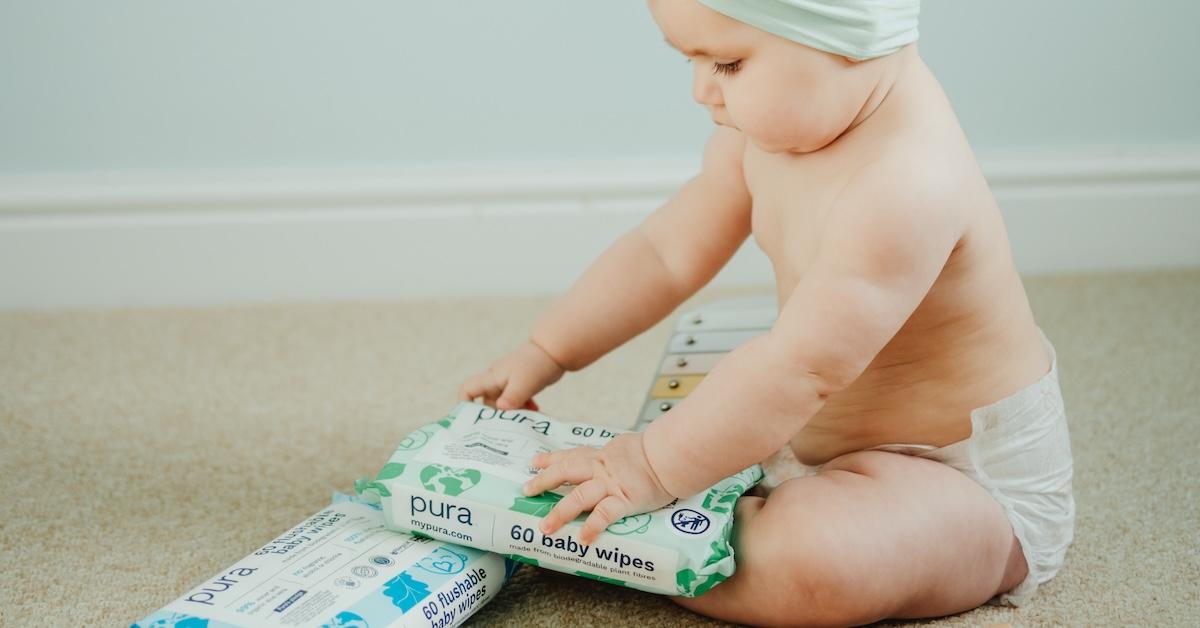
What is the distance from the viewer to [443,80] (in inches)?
51.7

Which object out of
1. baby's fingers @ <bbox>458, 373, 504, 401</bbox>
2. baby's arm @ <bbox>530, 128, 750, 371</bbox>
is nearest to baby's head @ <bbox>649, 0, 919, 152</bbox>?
baby's arm @ <bbox>530, 128, 750, 371</bbox>

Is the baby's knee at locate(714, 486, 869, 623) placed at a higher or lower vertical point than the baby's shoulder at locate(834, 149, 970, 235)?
lower

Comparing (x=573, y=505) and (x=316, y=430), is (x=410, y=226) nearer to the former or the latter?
(x=316, y=430)

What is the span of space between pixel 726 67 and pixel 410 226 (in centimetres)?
73

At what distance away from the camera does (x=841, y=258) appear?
66 cm

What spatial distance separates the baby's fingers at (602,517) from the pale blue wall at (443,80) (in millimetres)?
727

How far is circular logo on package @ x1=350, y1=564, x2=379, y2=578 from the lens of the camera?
2.21ft

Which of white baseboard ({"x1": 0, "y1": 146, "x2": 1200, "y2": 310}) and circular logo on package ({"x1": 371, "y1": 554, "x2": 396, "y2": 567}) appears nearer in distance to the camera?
circular logo on package ({"x1": 371, "y1": 554, "x2": 396, "y2": 567})

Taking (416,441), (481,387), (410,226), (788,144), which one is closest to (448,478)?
(416,441)

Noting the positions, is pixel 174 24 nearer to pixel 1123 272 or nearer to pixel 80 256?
pixel 80 256

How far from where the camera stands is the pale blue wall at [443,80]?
129cm

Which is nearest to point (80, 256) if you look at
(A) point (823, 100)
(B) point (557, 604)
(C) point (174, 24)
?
(C) point (174, 24)

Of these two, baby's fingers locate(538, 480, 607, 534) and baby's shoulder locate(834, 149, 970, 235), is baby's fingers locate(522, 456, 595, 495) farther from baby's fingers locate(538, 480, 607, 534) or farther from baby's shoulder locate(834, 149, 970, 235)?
baby's shoulder locate(834, 149, 970, 235)

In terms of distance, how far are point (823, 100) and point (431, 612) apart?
1.15ft
